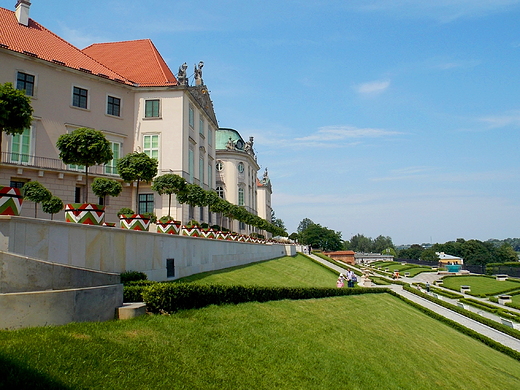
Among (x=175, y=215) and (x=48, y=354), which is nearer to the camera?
(x=48, y=354)

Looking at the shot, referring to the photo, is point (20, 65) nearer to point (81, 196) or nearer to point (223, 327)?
point (81, 196)

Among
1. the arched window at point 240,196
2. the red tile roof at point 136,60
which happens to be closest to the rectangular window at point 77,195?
the red tile roof at point 136,60

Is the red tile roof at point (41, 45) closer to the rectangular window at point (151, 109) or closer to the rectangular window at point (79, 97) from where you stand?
the rectangular window at point (79, 97)

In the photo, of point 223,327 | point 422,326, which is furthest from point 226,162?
point 223,327

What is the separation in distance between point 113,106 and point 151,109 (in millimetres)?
2876

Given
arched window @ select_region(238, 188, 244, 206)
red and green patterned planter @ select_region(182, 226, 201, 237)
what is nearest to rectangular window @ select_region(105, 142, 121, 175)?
red and green patterned planter @ select_region(182, 226, 201, 237)

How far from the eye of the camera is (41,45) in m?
30.7

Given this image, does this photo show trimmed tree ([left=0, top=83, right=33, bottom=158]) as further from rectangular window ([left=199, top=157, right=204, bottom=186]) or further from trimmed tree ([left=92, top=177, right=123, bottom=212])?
rectangular window ([left=199, top=157, right=204, bottom=186])

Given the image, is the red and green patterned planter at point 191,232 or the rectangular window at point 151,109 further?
the rectangular window at point 151,109

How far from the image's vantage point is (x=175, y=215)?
34281 mm

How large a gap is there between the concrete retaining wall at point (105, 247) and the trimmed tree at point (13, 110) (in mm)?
3849

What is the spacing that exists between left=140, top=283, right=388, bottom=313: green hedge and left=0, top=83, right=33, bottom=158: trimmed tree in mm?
6533

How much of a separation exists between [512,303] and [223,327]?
31.3 metres

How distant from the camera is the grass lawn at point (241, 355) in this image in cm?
562
